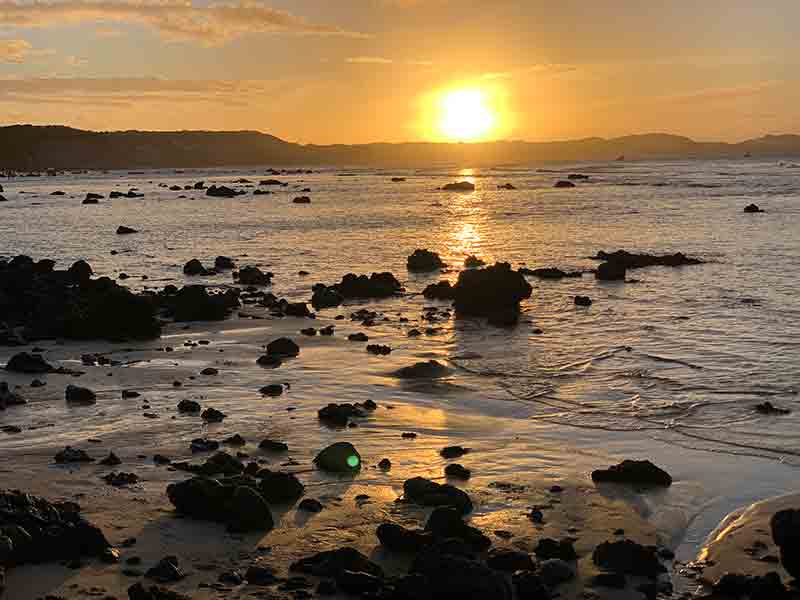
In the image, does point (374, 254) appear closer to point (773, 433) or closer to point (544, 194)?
point (773, 433)

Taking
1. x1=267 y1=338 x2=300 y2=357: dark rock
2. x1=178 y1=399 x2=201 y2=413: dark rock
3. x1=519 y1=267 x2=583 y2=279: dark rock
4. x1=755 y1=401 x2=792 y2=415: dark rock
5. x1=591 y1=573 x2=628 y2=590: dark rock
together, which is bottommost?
x1=591 y1=573 x2=628 y2=590: dark rock

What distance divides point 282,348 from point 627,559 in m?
13.0

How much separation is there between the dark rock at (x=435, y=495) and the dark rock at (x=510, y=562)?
1.48m

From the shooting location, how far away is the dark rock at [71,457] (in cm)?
1326

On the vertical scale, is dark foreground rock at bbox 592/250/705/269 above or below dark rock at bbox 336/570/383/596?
above

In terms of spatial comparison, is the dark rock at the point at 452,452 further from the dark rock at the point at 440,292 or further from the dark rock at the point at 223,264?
the dark rock at the point at 223,264

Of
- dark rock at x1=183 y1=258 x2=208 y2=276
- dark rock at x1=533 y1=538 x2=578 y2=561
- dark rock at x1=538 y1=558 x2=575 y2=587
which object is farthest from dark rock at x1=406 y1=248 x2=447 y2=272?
dark rock at x1=538 y1=558 x2=575 y2=587

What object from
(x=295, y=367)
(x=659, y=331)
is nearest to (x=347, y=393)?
(x=295, y=367)

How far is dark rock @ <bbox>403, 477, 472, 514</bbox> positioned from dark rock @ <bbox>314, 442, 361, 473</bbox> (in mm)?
1393

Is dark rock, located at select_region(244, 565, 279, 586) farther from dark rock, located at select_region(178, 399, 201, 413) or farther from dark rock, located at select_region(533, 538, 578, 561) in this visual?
dark rock, located at select_region(178, 399, 201, 413)

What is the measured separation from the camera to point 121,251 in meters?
49.7

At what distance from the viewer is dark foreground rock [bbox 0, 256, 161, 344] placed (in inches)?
955

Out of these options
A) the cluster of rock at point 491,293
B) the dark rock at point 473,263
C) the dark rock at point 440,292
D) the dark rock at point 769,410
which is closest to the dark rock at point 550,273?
the dark rock at point 473,263

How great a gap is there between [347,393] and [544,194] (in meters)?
91.5
